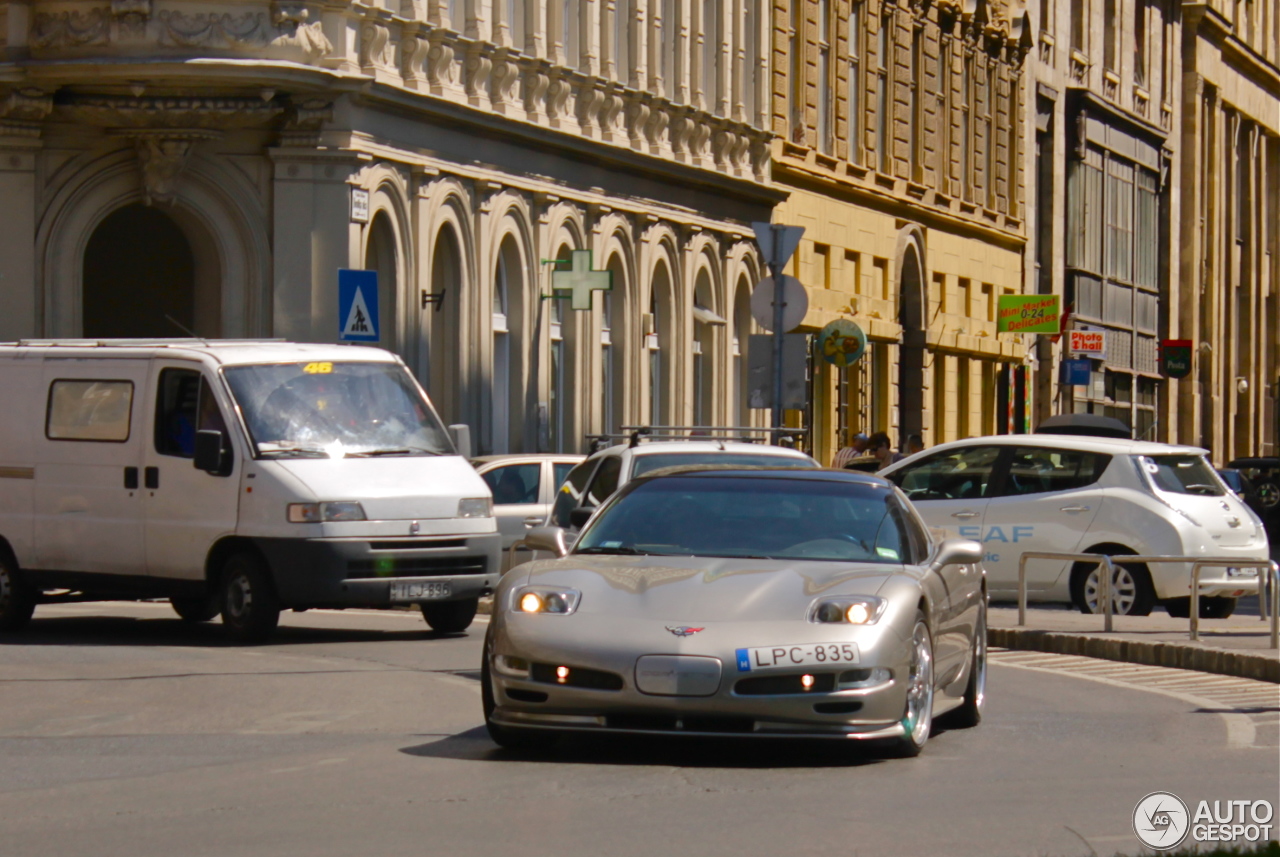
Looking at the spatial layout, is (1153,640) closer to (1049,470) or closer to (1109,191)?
(1049,470)

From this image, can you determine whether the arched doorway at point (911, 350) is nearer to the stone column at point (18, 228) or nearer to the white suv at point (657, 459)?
the stone column at point (18, 228)

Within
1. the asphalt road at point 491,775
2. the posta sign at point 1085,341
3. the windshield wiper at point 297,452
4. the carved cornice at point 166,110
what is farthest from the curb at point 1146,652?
the posta sign at point 1085,341

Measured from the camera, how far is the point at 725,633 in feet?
35.7

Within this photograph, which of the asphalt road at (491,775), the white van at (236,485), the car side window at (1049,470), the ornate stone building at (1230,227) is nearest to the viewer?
the asphalt road at (491,775)

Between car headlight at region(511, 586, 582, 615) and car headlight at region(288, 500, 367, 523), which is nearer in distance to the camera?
car headlight at region(511, 586, 582, 615)

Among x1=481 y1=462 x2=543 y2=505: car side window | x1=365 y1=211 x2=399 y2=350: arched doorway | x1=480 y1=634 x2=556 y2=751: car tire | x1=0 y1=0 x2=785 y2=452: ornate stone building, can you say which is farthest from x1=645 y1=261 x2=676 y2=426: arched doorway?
x1=480 y1=634 x2=556 y2=751: car tire

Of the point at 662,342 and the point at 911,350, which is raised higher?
the point at 911,350

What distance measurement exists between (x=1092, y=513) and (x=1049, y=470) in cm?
64

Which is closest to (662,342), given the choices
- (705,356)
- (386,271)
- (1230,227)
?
(705,356)

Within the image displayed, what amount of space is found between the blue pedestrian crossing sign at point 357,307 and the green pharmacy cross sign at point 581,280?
762 centimetres

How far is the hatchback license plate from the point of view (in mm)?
10797

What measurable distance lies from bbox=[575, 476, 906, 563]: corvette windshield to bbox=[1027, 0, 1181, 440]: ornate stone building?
4580cm

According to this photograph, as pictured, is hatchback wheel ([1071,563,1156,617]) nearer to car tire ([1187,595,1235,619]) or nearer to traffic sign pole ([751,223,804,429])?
car tire ([1187,595,1235,619])

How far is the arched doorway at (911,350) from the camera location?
5256cm
